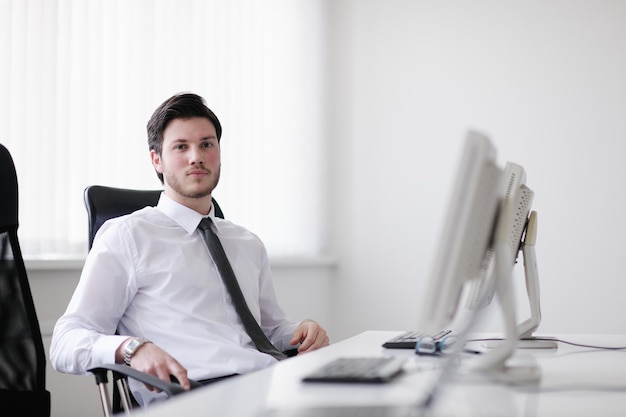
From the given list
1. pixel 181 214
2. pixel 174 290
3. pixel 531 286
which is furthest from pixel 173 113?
pixel 531 286

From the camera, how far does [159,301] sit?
201cm

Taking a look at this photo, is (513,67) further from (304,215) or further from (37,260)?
(37,260)

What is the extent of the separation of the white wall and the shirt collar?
215 cm

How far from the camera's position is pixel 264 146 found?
13.2ft

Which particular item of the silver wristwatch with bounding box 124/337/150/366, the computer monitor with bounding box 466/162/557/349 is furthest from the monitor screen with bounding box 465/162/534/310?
the silver wristwatch with bounding box 124/337/150/366

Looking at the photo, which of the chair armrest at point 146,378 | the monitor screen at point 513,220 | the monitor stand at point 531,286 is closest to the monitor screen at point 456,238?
the monitor screen at point 513,220

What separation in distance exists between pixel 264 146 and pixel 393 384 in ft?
9.59

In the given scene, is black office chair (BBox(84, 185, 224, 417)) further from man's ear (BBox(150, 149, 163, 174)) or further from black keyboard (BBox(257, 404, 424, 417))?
black keyboard (BBox(257, 404, 424, 417))

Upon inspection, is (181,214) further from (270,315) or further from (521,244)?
(521,244)

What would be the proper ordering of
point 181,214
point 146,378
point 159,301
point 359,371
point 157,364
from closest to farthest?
point 359,371
point 146,378
point 157,364
point 159,301
point 181,214

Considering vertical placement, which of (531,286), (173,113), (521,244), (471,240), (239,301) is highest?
(173,113)

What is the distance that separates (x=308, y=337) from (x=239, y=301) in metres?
0.21

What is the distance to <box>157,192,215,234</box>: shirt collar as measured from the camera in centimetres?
215

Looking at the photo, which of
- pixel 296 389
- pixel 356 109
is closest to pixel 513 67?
pixel 356 109
